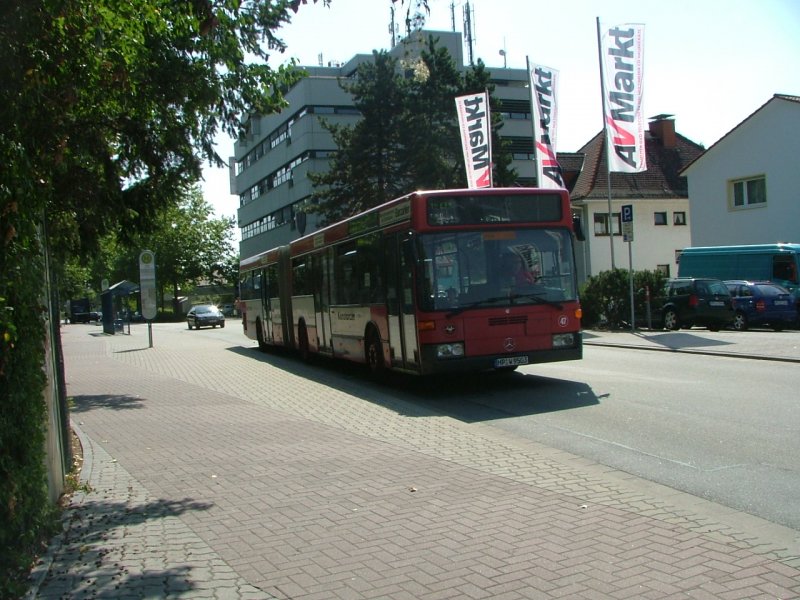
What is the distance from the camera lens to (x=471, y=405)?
38.5 feet

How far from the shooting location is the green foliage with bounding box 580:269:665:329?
25.5 m

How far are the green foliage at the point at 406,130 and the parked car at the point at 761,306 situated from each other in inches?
711

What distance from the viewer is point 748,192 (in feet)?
123

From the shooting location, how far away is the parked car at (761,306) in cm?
2373

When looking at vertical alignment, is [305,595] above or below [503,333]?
below

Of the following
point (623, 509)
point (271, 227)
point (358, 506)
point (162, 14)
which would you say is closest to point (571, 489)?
point (623, 509)

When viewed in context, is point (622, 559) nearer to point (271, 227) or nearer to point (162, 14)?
point (162, 14)

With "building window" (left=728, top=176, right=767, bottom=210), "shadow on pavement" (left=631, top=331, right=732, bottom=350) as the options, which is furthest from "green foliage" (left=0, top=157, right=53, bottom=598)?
"building window" (left=728, top=176, right=767, bottom=210)

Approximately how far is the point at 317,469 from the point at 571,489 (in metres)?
2.33

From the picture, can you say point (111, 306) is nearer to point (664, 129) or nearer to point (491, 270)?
point (664, 129)

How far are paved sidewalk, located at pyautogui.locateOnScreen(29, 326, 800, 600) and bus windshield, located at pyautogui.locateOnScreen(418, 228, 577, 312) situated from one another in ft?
8.22

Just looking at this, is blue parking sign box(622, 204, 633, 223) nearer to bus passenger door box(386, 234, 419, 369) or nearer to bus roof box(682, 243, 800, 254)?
bus roof box(682, 243, 800, 254)

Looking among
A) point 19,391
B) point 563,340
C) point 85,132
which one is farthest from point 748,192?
point 19,391

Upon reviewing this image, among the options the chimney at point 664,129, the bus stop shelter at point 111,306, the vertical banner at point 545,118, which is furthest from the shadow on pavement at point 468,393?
the chimney at point 664,129
